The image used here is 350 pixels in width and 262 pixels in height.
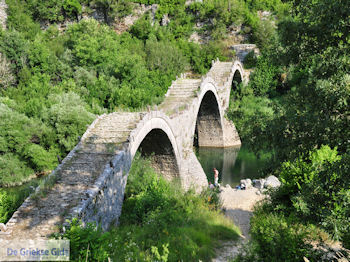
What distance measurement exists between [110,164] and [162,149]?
600 cm

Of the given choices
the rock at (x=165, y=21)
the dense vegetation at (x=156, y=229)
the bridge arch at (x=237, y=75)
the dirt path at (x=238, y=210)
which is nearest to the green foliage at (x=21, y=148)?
the dense vegetation at (x=156, y=229)

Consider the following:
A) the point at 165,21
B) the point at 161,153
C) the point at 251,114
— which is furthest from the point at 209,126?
the point at 165,21

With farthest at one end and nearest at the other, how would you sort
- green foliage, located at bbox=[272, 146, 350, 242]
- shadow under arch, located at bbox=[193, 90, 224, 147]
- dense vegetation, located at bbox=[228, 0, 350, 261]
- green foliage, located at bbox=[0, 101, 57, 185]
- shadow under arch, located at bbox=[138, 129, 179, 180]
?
shadow under arch, located at bbox=[193, 90, 224, 147], green foliage, located at bbox=[0, 101, 57, 185], shadow under arch, located at bbox=[138, 129, 179, 180], dense vegetation, located at bbox=[228, 0, 350, 261], green foliage, located at bbox=[272, 146, 350, 242]

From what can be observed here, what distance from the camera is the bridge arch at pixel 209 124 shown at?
23.7m

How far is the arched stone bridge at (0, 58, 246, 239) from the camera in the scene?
6.38 metres

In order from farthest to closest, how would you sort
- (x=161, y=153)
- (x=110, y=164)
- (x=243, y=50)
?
(x=243, y=50) < (x=161, y=153) < (x=110, y=164)

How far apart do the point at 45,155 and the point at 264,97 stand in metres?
22.6

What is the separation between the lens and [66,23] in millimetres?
36000

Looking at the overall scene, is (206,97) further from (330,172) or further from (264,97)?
(330,172)

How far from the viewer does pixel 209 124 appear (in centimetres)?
2453

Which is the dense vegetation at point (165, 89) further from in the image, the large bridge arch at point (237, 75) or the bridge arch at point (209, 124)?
the bridge arch at point (209, 124)

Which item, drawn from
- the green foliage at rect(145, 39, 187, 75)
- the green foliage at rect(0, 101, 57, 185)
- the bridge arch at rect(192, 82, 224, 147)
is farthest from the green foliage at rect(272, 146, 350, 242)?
the green foliage at rect(145, 39, 187, 75)

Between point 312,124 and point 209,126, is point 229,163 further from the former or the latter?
point 312,124

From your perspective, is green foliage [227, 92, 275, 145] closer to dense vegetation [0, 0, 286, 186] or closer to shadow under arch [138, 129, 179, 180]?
shadow under arch [138, 129, 179, 180]
